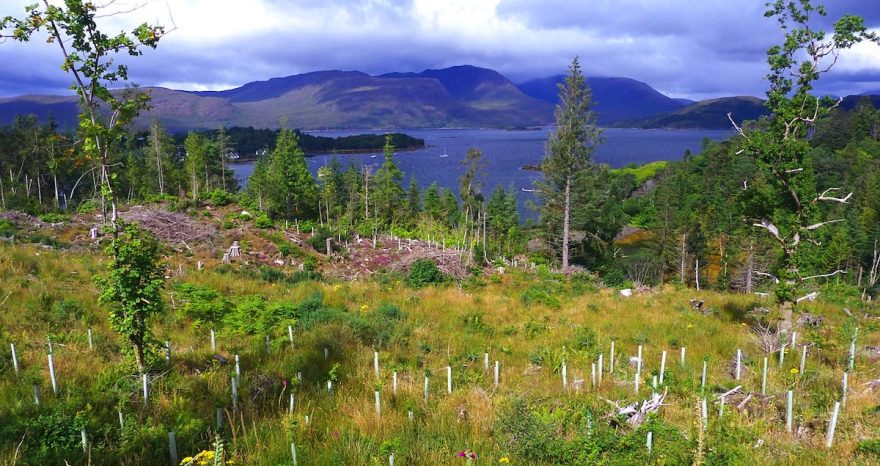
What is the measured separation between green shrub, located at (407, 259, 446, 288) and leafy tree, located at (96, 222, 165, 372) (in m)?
14.1

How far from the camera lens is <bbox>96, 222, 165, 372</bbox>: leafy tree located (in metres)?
5.41

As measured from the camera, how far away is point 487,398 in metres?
6.31

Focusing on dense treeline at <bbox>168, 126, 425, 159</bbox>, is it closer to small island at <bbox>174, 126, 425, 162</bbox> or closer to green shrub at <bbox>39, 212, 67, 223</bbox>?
small island at <bbox>174, 126, 425, 162</bbox>

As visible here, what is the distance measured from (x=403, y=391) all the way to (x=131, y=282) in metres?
3.54

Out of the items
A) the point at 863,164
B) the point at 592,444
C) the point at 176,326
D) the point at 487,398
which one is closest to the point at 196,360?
the point at 176,326

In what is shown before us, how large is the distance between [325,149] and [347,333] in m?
157

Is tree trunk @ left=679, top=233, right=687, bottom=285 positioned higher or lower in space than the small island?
lower

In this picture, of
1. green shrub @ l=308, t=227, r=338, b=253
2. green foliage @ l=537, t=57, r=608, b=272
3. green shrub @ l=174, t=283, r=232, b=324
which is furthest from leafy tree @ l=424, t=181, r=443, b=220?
green shrub @ l=174, t=283, r=232, b=324

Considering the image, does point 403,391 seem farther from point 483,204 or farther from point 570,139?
point 483,204

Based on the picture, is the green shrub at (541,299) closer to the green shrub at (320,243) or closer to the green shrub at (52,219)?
the green shrub at (320,243)

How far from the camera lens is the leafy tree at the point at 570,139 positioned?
31.5 m

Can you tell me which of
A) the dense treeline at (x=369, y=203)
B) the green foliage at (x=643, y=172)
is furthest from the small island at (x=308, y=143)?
the dense treeline at (x=369, y=203)

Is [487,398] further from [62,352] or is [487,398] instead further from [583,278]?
[583,278]

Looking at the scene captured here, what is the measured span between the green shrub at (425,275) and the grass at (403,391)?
254 inches
